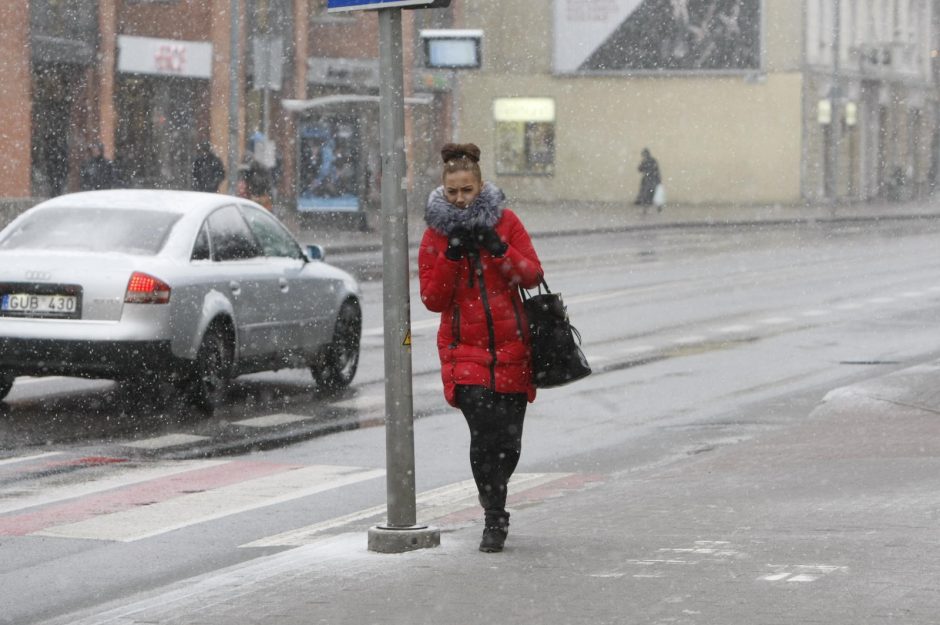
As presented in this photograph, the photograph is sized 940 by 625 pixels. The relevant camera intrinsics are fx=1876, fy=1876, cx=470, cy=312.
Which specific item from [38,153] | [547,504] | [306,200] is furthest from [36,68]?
[547,504]

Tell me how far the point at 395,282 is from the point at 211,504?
2.59 metres

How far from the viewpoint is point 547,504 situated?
916 cm

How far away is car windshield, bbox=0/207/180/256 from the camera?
42.6 ft

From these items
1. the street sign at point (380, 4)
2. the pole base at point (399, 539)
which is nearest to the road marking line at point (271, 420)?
the pole base at point (399, 539)

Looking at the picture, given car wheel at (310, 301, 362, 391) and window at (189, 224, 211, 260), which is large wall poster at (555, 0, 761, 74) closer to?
car wheel at (310, 301, 362, 391)

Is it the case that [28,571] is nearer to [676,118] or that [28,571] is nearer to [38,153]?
[38,153]

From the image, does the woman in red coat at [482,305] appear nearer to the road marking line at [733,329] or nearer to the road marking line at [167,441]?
the road marking line at [167,441]

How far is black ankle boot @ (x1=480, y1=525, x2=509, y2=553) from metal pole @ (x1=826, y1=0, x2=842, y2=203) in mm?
47037

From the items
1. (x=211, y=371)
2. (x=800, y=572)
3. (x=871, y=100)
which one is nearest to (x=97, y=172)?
(x=211, y=371)

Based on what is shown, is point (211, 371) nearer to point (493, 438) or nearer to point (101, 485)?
point (101, 485)

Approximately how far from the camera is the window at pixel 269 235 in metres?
14.3

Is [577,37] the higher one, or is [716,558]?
[577,37]

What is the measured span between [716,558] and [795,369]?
9476mm

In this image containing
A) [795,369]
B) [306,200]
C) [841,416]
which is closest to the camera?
[841,416]
